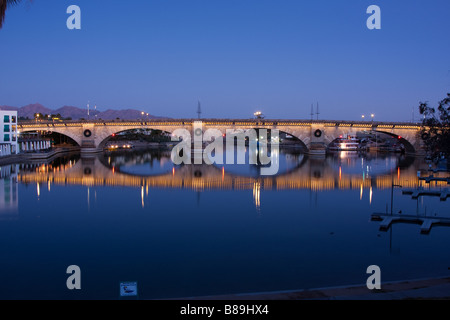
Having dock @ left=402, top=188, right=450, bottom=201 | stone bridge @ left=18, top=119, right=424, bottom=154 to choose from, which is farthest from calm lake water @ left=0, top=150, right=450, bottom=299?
stone bridge @ left=18, top=119, right=424, bottom=154

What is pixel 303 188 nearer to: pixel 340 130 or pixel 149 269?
pixel 149 269

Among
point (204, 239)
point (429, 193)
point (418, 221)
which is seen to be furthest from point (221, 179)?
point (204, 239)

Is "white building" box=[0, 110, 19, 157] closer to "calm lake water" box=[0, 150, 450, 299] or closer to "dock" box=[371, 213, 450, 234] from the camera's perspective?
"calm lake water" box=[0, 150, 450, 299]

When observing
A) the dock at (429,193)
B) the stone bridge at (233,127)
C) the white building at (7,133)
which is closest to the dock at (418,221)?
the dock at (429,193)

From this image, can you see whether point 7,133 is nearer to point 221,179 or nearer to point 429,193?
point 221,179

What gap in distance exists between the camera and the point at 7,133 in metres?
58.2

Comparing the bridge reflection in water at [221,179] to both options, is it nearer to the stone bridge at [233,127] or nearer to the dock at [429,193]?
the dock at [429,193]

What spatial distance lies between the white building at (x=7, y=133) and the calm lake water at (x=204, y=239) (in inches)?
985

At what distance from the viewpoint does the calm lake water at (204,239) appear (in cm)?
1334

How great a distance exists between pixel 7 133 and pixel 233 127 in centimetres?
3661
